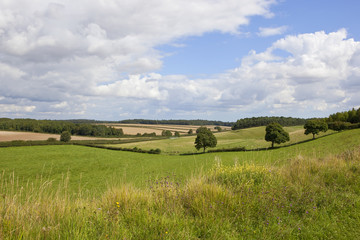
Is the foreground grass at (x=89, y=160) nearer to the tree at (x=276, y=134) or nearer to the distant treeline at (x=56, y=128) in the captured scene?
the tree at (x=276, y=134)

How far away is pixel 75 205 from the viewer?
5.15 metres

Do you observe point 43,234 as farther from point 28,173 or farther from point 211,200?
point 28,173

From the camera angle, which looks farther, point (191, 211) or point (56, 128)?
point (56, 128)

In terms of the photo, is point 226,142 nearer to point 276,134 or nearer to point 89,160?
point 276,134

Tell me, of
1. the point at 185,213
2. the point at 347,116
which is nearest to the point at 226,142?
the point at 347,116

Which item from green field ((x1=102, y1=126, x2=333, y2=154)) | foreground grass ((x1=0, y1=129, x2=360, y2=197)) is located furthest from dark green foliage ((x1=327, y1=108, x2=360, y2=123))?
foreground grass ((x1=0, y1=129, x2=360, y2=197))

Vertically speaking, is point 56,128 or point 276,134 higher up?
point 56,128

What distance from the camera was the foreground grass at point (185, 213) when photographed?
4.05 metres

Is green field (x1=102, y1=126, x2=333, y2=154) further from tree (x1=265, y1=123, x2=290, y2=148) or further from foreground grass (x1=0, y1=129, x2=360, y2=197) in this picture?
foreground grass (x1=0, y1=129, x2=360, y2=197)

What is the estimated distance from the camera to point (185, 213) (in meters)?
5.21

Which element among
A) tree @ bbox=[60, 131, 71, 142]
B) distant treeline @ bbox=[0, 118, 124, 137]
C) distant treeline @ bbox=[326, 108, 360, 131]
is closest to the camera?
distant treeline @ bbox=[326, 108, 360, 131]

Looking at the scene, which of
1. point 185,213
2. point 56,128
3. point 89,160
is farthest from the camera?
point 56,128

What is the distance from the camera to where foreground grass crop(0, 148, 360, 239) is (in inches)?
159

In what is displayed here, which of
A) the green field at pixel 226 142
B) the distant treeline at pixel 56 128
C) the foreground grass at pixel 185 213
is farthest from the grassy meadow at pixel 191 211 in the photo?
the distant treeline at pixel 56 128
